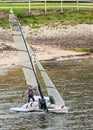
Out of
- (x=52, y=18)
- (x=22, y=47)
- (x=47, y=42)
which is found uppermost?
(x=22, y=47)

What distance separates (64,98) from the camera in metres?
49.9

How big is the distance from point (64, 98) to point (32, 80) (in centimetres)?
460

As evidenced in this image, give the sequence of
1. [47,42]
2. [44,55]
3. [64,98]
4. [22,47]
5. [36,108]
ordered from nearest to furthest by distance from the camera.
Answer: [36,108], [22,47], [64,98], [44,55], [47,42]

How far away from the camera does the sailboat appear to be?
44.6m

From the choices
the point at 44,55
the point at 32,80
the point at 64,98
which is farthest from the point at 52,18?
the point at 32,80

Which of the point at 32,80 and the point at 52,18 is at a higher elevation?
the point at 32,80

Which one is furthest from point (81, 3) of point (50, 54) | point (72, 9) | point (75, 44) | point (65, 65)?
point (65, 65)

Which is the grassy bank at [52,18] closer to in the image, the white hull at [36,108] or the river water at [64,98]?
the river water at [64,98]

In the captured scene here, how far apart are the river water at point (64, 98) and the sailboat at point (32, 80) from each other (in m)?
0.67

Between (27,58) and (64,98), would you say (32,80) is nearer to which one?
(27,58)

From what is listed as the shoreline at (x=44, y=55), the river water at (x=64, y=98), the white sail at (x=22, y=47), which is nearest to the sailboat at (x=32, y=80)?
the white sail at (x=22, y=47)

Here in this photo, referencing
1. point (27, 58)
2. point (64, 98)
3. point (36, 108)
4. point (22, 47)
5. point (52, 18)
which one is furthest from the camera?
point (52, 18)

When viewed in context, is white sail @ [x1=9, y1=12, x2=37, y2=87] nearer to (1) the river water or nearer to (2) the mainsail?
(2) the mainsail

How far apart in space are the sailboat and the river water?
0.67 metres
